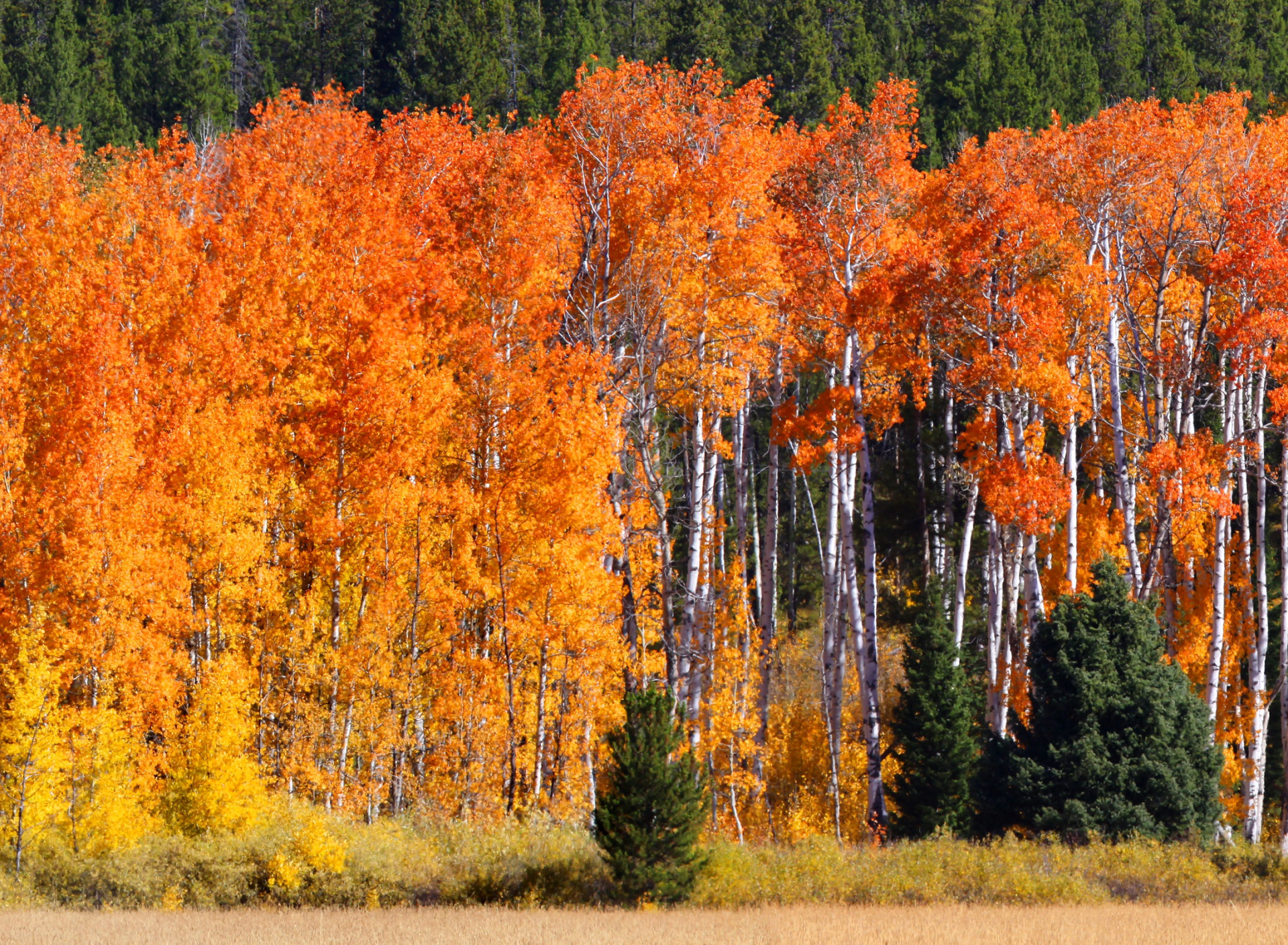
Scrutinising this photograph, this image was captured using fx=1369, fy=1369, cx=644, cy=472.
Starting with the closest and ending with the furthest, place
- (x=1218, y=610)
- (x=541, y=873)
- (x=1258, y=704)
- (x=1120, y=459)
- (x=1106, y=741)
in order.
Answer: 1. (x=541, y=873)
2. (x=1106, y=741)
3. (x=1218, y=610)
4. (x=1258, y=704)
5. (x=1120, y=459)

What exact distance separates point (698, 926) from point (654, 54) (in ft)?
125

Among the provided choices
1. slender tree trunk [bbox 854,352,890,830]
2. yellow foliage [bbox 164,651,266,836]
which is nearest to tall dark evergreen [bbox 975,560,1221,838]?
slender tree trunk [bbox 854,352,890,830]

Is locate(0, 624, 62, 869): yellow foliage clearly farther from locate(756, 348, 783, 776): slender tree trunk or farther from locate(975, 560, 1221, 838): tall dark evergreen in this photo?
locate(975, 560, 1221, 838): tall dark evergreen

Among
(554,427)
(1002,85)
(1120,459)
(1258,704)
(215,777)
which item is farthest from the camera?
(1002,85)

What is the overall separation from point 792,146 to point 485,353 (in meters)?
9.22

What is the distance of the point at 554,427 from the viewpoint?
2264 cm

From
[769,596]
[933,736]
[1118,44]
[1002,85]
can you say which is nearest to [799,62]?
[1002,85]

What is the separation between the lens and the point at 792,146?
28953 millimetres

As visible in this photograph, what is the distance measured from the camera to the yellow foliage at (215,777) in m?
20.2

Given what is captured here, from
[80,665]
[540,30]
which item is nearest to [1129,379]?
[80,665]

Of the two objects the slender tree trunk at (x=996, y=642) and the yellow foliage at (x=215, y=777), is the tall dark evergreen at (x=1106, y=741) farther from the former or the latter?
the yellow foliage at (x=215, y=777)

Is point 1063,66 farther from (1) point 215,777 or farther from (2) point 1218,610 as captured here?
(1) point 215,777

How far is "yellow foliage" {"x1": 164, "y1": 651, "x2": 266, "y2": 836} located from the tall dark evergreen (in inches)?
434

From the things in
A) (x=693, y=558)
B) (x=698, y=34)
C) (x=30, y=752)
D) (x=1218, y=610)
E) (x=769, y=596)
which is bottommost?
(x=30, y=752)
